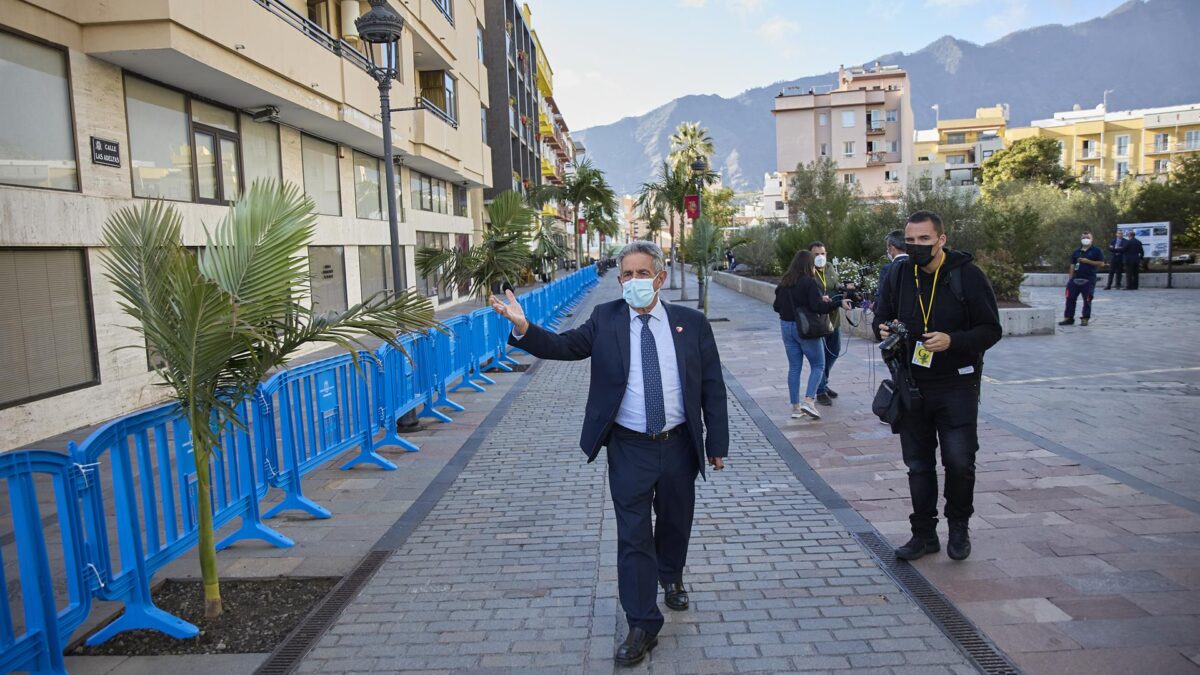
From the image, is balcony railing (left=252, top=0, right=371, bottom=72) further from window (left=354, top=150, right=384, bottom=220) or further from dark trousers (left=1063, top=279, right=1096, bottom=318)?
dark trousers (left=1063, top=279, right=1096, bottom=318)

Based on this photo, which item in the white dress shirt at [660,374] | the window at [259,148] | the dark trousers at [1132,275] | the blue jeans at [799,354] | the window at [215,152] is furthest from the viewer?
the dark trousers at [1132,275]

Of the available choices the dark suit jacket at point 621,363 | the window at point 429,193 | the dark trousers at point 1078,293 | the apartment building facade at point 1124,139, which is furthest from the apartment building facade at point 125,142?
the apartment building facade at point 1124,139

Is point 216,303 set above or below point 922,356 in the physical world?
above

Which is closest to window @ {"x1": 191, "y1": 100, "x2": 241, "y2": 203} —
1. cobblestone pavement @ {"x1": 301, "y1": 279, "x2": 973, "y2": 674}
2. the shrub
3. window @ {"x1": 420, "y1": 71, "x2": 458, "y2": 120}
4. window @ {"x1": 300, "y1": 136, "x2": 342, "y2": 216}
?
window @ {"x1": 300, "y1": 136, "x2": 342, "y2": 216}

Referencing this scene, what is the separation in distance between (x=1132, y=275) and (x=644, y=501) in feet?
81.1

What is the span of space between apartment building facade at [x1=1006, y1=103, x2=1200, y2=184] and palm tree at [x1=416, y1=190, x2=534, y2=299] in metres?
80.2

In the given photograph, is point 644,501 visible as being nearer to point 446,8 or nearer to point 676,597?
point 676,597

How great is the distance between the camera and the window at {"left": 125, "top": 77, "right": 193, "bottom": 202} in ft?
33.8

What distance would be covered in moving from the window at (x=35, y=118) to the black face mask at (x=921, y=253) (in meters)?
8.57

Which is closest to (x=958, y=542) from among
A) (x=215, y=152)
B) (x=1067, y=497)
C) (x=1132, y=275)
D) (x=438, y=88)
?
(x=1067, y=497)

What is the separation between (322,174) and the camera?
16891 millimetres

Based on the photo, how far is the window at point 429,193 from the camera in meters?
23.8

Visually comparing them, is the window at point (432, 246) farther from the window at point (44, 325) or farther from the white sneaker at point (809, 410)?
the white sneaker at point (809, 410)

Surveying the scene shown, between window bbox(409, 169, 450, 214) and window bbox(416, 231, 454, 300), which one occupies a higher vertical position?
window bbox(409, 169, 450, 214)
